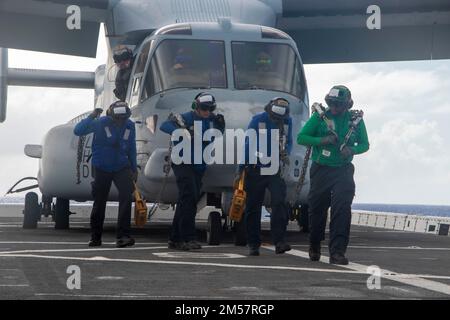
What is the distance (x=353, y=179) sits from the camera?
10055 millimetres

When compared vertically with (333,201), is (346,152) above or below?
above

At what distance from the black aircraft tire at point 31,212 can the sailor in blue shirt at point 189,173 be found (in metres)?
6.70

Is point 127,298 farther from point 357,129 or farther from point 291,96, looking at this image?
point 291,96

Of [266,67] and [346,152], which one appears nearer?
[346,152]

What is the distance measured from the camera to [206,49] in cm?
1348

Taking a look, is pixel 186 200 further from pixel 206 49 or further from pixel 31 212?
pixel 31 212

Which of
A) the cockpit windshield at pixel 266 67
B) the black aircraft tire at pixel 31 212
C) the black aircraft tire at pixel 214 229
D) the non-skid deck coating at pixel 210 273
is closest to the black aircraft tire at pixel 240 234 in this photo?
the non-skid deck coating at pixel 210 273

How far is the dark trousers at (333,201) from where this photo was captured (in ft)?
32.4

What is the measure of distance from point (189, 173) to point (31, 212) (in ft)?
23.1

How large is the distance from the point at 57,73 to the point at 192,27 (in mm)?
10179

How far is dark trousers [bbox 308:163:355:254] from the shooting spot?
32.4 ft

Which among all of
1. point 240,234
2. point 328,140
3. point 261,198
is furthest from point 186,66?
point 328,140
